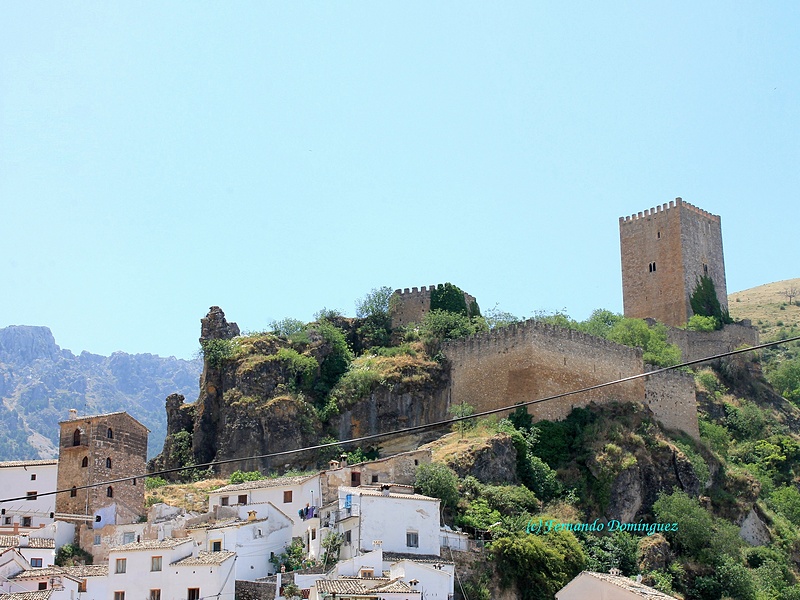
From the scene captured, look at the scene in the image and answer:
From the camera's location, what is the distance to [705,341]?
2926 inches

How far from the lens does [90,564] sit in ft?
148

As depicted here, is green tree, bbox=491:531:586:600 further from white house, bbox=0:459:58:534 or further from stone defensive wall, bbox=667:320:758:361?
stone defensive wall, bbox=667:320:758:361

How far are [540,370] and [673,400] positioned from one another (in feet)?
28.8

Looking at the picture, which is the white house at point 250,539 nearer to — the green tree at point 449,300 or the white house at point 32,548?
the white house at point 32,548

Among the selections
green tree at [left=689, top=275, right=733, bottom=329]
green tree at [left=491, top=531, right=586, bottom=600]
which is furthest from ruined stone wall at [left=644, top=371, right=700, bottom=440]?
green tree at [left=689, top=275, right=733, bottom=329]

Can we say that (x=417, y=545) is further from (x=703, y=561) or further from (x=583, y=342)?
(x=583, y=342)

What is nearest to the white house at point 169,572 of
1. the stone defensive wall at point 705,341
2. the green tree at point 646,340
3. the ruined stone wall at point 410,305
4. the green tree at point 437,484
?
the green tree at point 437,484

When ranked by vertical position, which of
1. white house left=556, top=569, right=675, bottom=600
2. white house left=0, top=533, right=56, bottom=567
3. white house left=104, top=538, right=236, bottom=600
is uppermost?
white house left=0, top=533, right=56, bottom=567

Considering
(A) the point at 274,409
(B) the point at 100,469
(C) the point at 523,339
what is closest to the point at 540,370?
(C) the point at 523,339

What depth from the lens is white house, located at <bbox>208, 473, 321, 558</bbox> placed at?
43.8m

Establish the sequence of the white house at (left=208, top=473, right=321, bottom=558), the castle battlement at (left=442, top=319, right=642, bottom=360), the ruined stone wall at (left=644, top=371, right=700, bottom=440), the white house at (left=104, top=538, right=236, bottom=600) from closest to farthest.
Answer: the white house at (left=104, top=538, right=236, bottom=600)
the white house at (left=208, top=473, right=321, bottom=558)
the castle battlement at (left=442, top=319, right=642, bottom=360)
the ruined stone wall at (left=644, top=371, right=700, bottom=440)

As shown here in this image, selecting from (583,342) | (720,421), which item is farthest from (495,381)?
(720,421)

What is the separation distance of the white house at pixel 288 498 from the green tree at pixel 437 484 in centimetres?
381
